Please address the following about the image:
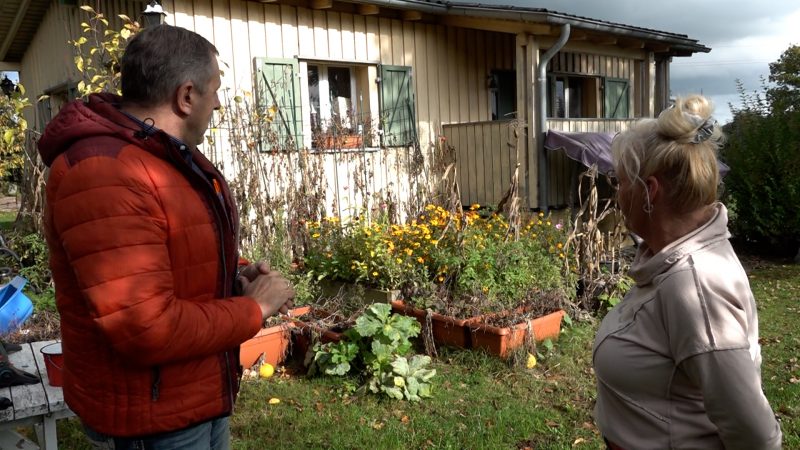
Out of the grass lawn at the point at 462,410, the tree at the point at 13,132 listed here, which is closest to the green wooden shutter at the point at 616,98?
the grass lawn at the point at 462,410

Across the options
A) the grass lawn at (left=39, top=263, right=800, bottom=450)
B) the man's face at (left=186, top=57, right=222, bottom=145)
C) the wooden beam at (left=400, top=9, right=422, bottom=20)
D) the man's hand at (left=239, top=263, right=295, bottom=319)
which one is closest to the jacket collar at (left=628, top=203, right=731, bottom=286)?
the man's hand at (left=239, top=263, right=295, bottom=319)

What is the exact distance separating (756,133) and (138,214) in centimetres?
1008

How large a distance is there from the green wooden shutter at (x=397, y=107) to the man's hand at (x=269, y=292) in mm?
6844

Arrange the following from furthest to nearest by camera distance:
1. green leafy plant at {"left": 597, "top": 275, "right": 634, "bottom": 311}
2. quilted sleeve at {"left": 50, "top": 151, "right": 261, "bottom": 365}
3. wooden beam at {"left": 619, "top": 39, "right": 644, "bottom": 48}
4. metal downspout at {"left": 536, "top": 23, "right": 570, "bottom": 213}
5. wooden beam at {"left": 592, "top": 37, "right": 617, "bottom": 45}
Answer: wooden beam at {"left": 619, "top": 39, "right": 644, "bottom": 48} → wooden beam at {"left": 592, "top": 37, "right": 617, "bottom": 45} → metal downspout at {"left": 536, "top": 23, "right": 570, "bottom": 213} → green leafy plant at {"left": 597, "top": 275, "right": 634, "bottom": 311} → quilted sleeve at {"left": 50, "top": 151, "right": 261, "bottom": 365}

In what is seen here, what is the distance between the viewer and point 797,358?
497 cm

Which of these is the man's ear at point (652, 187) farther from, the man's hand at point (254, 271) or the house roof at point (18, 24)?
the house roof at point (18, 24)

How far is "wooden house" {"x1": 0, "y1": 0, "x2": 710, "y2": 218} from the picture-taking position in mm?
7570

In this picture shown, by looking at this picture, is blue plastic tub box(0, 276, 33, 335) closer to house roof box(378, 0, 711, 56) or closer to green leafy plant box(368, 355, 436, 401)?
green leafy plant box(368, 355, 436, 401)

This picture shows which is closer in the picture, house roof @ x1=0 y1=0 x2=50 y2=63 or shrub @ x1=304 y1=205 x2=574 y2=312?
shrub @ x1=304 y1=205 x2=574 y2=312

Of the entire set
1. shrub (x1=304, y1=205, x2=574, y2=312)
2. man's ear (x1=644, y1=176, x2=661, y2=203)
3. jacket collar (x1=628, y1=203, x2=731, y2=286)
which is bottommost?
shrub (x1=304, y1=205, x2=574, y2=312)

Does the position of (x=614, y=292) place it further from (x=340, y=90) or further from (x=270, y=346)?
(x=340, y=90)

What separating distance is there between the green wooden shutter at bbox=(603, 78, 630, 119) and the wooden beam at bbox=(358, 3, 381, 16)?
511 centimetres

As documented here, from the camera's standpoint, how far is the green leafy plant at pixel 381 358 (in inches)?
167

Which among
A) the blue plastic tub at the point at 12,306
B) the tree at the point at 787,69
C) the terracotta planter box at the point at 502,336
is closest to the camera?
the blue plastic tub at the point at 12,306
